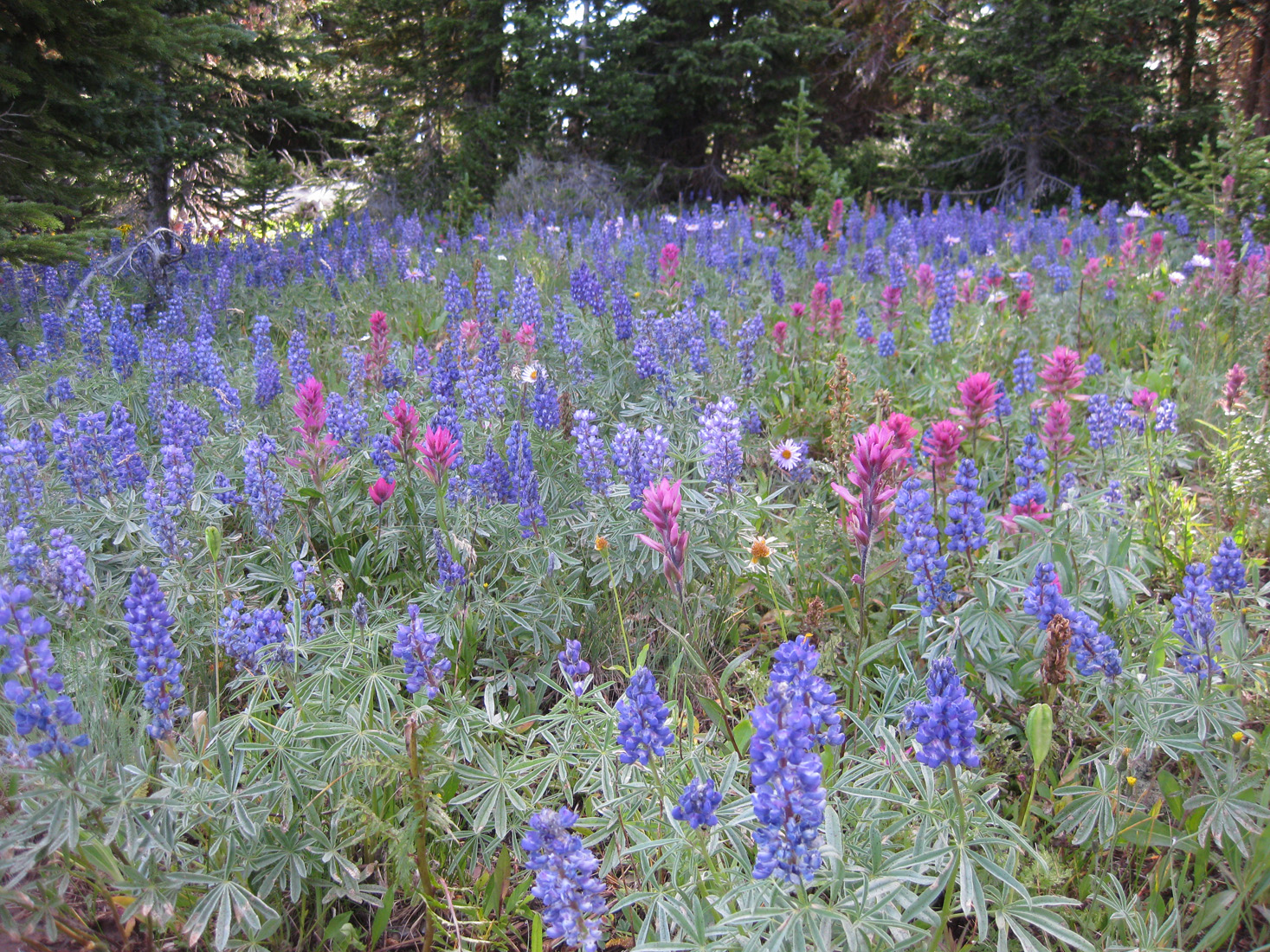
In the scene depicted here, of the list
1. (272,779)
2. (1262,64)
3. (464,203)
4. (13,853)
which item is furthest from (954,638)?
(1262,64)

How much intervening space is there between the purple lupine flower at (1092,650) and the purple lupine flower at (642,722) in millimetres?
1044

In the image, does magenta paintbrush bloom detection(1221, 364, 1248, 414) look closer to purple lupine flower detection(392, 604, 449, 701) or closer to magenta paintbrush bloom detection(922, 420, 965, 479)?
magenta paintbrush bloom detection(922, 420, 965, 479)

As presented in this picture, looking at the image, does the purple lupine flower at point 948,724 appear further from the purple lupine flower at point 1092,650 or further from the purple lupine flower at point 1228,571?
the purple lupine flower at point 1228,571

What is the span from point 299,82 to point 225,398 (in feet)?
30.1

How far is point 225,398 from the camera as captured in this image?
3113mm

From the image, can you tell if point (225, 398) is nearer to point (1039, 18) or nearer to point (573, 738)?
point (573, 738)

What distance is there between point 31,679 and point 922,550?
1.81m

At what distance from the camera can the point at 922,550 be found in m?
1.86

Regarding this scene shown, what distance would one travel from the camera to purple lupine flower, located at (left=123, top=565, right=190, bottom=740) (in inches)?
62.0

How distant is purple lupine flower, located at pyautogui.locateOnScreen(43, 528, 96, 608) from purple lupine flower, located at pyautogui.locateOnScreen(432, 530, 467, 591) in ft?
2.89

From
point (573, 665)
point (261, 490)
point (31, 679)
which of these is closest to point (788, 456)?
point (573, 665)

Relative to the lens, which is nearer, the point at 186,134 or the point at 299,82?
the point at 186,134

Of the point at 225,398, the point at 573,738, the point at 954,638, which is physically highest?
the point at 225,398

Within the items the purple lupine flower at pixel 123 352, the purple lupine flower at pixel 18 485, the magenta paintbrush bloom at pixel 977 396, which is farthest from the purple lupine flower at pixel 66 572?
the magenta paintbrush bloom at pixel 977 396
